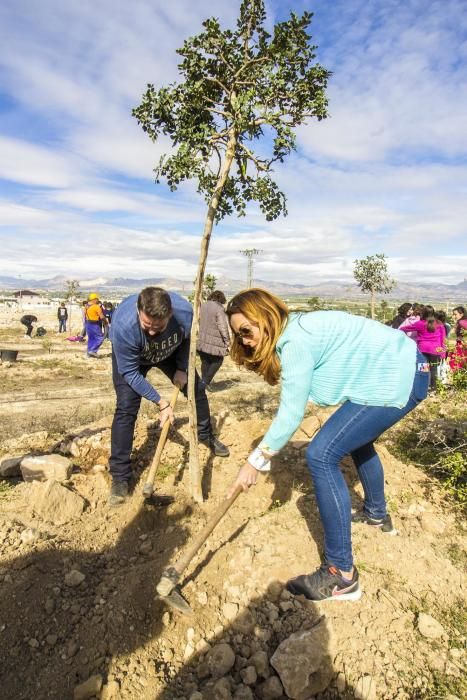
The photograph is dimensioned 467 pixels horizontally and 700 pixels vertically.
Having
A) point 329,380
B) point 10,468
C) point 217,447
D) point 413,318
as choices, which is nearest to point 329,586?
point 329,380

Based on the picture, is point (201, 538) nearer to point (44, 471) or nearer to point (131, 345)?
point (131, 345)

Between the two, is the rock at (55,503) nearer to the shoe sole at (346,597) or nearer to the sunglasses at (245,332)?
the shoe sole at (346,597)

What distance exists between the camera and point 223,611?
2.53 meters

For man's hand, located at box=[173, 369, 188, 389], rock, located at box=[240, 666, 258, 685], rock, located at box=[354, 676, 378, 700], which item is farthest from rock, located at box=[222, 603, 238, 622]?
man's hand, located at box=[173, 369, 188, 389]

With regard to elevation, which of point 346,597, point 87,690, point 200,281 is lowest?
point 87,690

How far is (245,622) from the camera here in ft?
8.10

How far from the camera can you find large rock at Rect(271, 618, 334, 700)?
83.4 inches

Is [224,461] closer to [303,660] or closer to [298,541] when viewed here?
[298,541]

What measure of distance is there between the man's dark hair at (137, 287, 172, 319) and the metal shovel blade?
1826 mm

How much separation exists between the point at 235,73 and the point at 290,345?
2.16 meters

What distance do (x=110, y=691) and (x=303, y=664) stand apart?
0.98 metres

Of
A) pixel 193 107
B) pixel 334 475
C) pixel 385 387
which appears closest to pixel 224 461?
pixel 334 475

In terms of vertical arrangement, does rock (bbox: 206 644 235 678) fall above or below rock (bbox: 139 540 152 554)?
above

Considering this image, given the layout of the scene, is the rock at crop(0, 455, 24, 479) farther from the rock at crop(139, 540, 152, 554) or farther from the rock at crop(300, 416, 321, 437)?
the rock at crop(300, 416, 321, 437)
